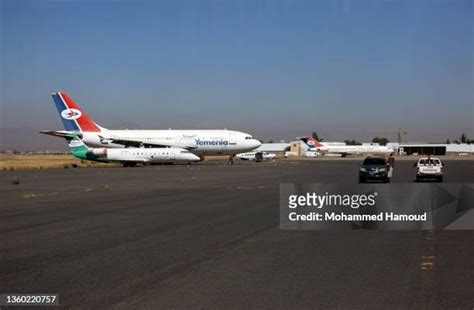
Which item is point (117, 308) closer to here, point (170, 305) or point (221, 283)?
point (170, 305)

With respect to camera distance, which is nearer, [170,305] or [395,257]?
[170,305]

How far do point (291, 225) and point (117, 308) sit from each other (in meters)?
8.42

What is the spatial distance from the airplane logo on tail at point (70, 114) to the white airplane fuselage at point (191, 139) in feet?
7.40

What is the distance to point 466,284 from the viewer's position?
26.8 feet

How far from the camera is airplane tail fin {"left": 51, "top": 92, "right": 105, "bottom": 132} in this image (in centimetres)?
7444

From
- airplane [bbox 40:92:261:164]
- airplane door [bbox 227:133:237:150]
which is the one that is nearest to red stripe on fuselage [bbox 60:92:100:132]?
airplane [bbox 40:92:261:164]

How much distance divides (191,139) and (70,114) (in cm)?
1546

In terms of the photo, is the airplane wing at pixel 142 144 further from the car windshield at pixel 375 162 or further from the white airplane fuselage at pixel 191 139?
the car windshield at pixel 375 162

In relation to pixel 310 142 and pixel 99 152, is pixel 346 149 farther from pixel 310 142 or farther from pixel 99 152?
pixel 99 152

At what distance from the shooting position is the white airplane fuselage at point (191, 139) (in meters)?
71.6

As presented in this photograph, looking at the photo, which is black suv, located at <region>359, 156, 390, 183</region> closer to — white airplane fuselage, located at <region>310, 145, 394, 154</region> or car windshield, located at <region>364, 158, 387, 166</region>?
car windshield, located at <region>364, 158, 387, 166</region>

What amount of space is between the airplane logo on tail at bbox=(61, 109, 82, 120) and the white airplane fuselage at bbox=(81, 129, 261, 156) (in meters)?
2.26

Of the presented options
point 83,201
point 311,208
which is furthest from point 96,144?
point 311,208

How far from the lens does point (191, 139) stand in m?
72.1
